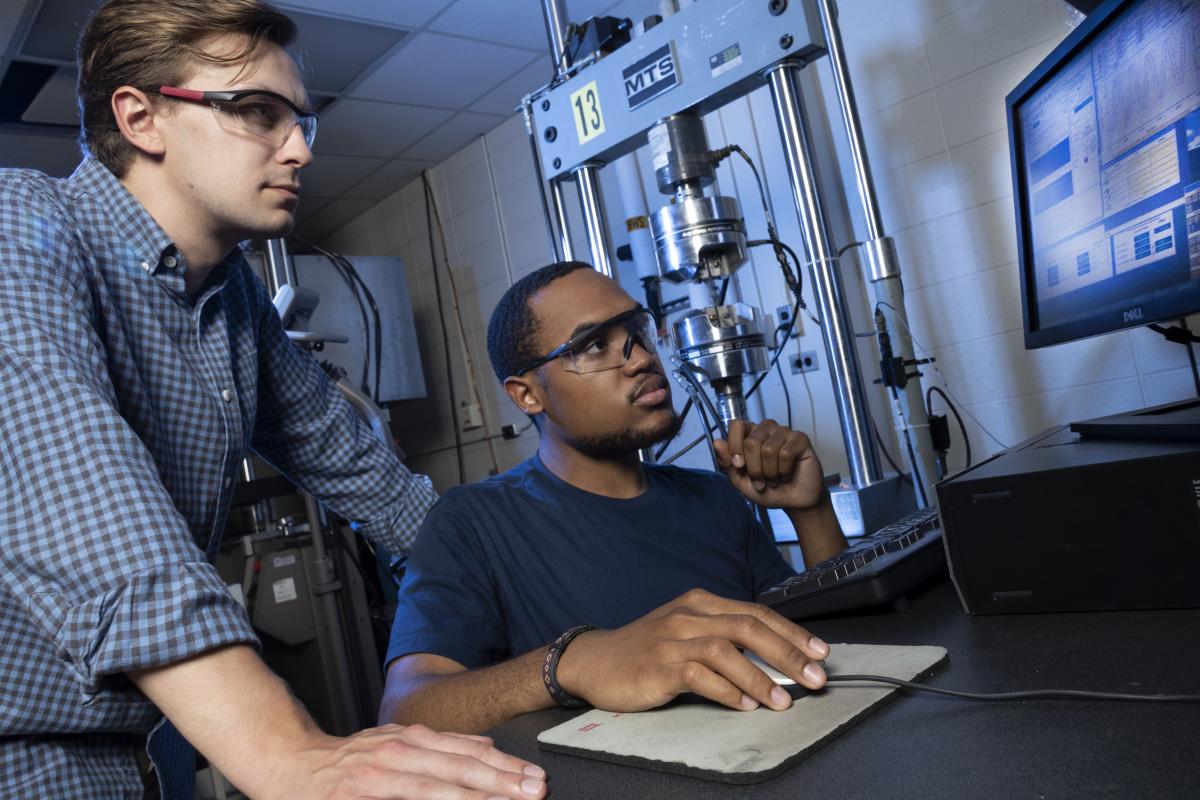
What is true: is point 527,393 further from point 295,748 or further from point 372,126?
point 372,126

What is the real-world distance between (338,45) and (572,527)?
8.07 feet

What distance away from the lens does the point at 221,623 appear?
22.4 inches

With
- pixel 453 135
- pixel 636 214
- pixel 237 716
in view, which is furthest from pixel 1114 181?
pixel 453 135

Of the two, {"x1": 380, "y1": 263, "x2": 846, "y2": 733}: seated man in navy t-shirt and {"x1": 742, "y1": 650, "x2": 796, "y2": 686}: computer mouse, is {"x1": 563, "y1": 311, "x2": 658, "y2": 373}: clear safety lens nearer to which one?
{"x1": 380, "y1": 263, "x2": 846, "y2": 733}: seated man in navy t-shirt

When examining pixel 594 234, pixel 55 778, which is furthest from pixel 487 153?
pixel 55 778

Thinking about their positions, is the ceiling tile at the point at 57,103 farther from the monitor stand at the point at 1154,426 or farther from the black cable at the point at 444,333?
the monitor stand at the point at 1154,426

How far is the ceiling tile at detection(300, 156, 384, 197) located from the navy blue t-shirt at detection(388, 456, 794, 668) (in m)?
3.16

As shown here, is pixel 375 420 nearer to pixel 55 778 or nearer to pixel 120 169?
pixel 120 169

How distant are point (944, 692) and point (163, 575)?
507 millimetres

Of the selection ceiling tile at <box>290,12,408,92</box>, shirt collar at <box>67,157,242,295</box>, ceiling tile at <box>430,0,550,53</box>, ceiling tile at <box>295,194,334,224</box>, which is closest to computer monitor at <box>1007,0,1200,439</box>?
shirt collar at <box>67,157,242,295</box>

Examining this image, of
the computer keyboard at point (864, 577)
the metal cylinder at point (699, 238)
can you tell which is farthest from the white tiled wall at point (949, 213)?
the computer keyboard at point (864, 577)

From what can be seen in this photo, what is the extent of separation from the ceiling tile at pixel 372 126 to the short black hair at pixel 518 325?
2398 mm

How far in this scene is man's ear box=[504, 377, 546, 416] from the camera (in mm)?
1371

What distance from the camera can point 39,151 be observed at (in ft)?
11.4
